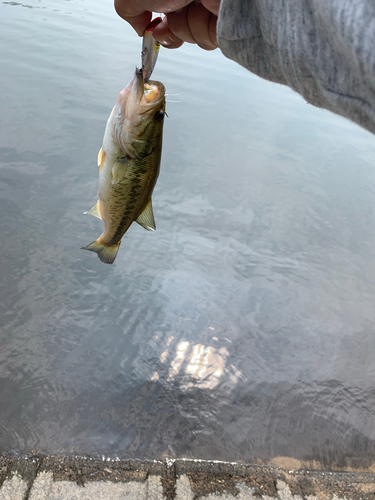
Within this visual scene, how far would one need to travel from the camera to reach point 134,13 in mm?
863

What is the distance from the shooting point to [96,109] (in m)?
3.34

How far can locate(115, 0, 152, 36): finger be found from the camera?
2.74 feet

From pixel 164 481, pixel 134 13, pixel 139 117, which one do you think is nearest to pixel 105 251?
pixel 139 117

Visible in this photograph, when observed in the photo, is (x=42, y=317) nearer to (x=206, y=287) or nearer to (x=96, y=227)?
(x=96, y=227)

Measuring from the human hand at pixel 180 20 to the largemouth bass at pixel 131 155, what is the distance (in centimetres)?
16

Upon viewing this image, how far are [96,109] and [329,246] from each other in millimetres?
2337

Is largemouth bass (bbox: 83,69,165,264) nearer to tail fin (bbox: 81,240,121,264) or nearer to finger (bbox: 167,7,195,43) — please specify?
tail fin (bbox: 81,240,121,264)

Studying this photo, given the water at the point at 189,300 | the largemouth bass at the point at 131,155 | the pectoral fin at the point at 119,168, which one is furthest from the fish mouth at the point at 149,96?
the water at the point at 189,300

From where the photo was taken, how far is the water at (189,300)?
1.51 meters

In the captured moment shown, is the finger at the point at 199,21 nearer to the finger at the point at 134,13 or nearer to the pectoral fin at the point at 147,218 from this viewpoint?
the finger at the point at 134,13

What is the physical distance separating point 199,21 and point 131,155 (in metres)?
0.39

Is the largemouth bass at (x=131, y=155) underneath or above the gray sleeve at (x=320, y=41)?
underneath

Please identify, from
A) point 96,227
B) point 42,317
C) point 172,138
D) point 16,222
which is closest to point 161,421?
point 42,317

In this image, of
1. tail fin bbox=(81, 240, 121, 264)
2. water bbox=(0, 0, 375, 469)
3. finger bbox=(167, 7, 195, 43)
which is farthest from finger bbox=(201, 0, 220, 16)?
water bbox=(0, 0, 375, 469)
